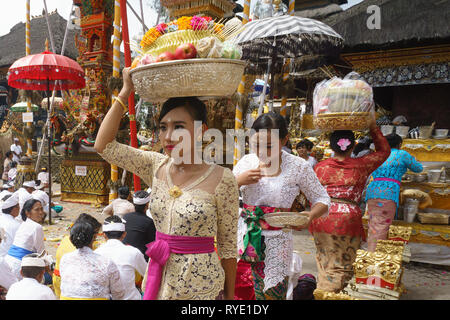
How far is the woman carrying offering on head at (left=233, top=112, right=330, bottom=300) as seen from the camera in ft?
8.20

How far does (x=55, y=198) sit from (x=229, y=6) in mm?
7886

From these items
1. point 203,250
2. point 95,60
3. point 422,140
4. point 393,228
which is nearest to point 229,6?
point 95,60

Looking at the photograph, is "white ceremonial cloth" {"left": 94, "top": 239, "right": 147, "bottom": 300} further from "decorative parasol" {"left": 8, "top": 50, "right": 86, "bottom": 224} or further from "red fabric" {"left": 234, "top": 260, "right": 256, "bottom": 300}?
"decorative parasol" {"left": 8, "top": 50, "right": 86, "bottom": 224}

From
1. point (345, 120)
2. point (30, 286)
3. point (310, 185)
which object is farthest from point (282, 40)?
point (30, 286)

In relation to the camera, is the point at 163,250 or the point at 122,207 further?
the point at 122,207

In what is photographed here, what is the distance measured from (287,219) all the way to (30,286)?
2.00 metres

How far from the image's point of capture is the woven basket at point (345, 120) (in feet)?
11.3

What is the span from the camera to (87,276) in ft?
8.64

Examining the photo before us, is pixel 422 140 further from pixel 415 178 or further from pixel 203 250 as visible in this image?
pixel 203 250

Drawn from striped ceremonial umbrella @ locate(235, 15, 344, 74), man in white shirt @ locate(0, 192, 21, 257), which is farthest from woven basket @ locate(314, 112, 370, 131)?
man in white shirt @ locate(0, 192, 21, 257)

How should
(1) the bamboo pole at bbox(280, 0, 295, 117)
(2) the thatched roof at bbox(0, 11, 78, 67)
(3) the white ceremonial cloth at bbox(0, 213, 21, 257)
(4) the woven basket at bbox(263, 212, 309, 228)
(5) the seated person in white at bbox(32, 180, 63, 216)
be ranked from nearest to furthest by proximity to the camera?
(4) the woven basket at bbox(263, 212, 309, 228) → (3) the white ceremonial cloth at bbox(0, 213, 21, 257) → (1) the bamboo pole at bbox(280, 0, 295, 117) → (5) the seated person in white at bbox(32, 180, 63, 216) → (2) the thatched roof at bbox(0, 11, 78, 67)

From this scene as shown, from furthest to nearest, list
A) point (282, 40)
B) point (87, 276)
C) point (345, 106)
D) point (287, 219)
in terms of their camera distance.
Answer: point (282, 40)
point (345, 106)
point (87, 276)
point (287, 219)

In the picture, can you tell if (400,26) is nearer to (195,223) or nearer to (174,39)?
(174,39)

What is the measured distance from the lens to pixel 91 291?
2609 millimetres
